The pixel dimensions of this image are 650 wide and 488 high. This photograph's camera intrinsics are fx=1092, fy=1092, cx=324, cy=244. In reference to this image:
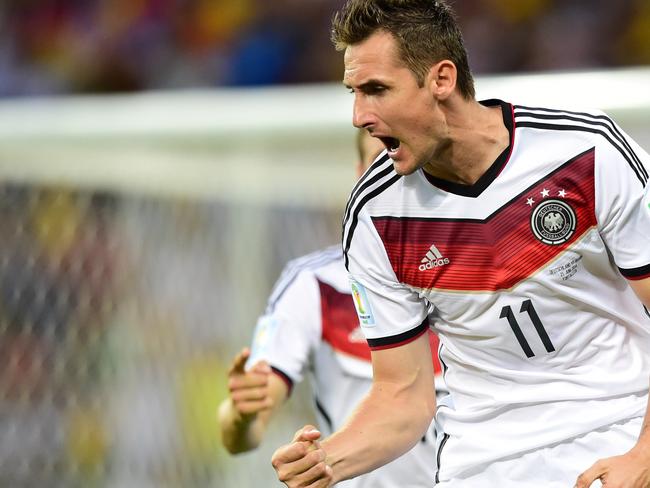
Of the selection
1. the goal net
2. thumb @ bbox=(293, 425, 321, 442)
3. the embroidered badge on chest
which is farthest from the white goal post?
thumb @ bbox=(293, 425, 321, 442)

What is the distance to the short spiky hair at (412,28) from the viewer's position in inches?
87.5

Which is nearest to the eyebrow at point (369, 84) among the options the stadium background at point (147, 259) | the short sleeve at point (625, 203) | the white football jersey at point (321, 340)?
the short sleeve at point (625, 203)

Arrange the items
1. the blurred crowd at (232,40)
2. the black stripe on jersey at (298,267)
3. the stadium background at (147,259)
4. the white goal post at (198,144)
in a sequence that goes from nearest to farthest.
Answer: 1. the black stripe on jersey at (298,267)
2. the stadium background at (147,259)
3. the white goal post at (198,144)
4. the blurred crowd at (232,40)

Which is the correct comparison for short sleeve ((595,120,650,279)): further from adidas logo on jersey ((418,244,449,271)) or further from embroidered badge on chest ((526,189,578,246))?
adidas logo on jersey ((418,244,449,271))

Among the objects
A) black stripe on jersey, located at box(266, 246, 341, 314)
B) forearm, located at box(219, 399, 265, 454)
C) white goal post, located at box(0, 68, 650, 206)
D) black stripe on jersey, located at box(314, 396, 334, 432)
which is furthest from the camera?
white goal post, located at box(0, 68, 650, 206)

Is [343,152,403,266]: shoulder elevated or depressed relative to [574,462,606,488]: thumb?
elevated

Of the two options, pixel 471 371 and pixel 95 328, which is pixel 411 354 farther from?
pixel 95 328

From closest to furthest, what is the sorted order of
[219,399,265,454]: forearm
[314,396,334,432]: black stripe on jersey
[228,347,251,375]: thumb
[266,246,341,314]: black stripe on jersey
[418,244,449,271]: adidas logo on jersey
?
1. [418,244,449,271]: adidas logo on jersey
2. [228,347,251,375]: thumb
3. [219,399,265,454]: forearm
4. [314,396,334,432]: black stripe on jersey
5. [266,246,341,314]: black stripe on jersey

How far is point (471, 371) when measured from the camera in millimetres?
2424

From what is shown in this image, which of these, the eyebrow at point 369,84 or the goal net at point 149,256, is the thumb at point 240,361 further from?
the goal net at point 149,256

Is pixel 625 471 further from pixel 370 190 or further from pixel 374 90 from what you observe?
pixel 374 90

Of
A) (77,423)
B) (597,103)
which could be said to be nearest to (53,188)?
(77,423)

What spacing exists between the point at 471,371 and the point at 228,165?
2.12 metres

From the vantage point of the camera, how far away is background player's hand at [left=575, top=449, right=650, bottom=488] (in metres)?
2.01
